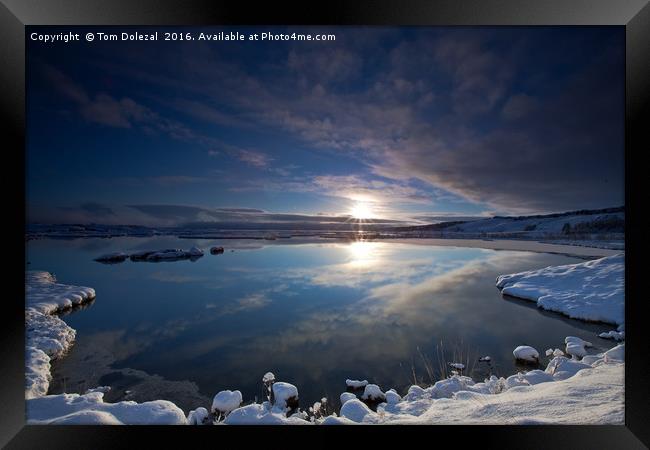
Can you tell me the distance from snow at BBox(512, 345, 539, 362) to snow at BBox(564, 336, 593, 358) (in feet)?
1.29

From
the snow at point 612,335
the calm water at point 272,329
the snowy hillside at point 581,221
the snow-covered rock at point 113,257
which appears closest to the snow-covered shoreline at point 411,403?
the calm water at point 272,329

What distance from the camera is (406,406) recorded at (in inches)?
89.2

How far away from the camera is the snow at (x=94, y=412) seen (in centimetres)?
207

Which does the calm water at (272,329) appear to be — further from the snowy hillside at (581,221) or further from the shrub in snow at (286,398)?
the snowy hillside at (581,221)

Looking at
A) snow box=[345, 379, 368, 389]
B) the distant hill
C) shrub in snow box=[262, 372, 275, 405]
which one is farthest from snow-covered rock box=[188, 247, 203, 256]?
the distant hill

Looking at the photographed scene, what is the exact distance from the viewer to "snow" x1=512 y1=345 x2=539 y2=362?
2920 millimetres

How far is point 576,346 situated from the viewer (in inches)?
116

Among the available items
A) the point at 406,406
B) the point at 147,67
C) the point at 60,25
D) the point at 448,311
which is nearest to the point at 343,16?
the point at 147,67

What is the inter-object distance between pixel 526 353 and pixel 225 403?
3.62m

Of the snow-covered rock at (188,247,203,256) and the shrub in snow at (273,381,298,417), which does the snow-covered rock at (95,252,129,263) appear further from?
the shrub in snow at (273,381,298,417)

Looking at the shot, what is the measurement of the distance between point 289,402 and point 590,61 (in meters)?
4.66

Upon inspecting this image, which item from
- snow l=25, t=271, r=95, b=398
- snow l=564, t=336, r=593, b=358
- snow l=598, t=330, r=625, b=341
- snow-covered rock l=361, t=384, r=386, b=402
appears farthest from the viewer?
snow l=598, t=330, r=625, b=341

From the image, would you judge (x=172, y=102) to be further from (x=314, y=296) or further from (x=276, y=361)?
(x=314, y=296)

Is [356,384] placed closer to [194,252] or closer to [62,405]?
[62,405]
